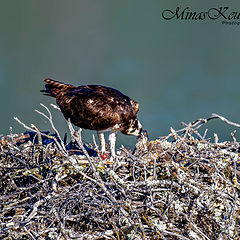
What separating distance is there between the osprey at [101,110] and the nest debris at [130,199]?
3.54ft

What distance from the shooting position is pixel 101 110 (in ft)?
13.2

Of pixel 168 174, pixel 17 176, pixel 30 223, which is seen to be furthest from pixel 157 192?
pixel 17 176

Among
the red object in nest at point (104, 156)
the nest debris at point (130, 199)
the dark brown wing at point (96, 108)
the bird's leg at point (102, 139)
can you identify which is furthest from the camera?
the bird's leg at point (102, 139)

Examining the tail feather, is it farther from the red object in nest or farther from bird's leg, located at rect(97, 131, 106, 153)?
the red object in nest

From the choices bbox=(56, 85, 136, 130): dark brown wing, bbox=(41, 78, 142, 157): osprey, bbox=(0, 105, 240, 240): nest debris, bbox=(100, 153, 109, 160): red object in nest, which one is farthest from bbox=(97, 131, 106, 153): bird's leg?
bbox=(0, 105, 240, 240): nest debris

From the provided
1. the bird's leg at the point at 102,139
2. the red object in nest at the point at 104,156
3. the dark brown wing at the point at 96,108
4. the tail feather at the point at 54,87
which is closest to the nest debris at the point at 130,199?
the red object in nest at the point at 104,156

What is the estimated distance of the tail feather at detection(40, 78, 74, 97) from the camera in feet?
15.1

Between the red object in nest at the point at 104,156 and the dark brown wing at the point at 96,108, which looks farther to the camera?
the dark brown wing at the point at 96,108

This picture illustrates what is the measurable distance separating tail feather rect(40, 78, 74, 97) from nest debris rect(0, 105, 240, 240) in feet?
5.56

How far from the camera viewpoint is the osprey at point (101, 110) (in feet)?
13.3

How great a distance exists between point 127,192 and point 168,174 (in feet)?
1.42

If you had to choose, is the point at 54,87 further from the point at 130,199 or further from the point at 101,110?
the point at 130,199

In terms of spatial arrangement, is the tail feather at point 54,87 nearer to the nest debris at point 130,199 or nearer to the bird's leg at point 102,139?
the bird's leg at point 102,139

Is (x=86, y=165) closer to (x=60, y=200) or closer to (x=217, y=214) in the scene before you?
(x=60, y=200)
